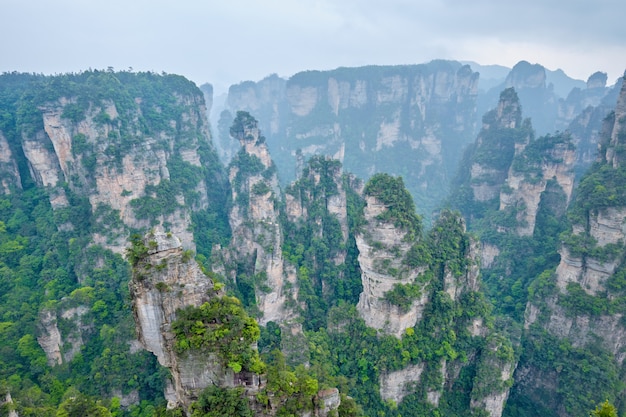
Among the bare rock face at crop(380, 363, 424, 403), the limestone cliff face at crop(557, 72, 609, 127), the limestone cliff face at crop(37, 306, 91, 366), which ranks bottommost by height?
the bare rock face at crop(380, 363, 424, 403)

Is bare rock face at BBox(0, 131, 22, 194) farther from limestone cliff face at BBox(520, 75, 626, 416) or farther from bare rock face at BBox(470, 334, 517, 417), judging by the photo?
limestone cliff face at BBox(520, 75, 626, 416)

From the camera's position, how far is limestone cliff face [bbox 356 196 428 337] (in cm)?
2653

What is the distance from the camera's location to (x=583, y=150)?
56.7 meters

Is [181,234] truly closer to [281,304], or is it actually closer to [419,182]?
[281,304]

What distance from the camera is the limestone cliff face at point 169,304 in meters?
15.5

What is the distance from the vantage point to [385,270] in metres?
26.6

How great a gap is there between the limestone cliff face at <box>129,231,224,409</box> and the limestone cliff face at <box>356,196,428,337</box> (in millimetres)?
13956

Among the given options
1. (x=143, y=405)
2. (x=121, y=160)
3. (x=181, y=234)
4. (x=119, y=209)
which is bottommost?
(x=143, y=405)

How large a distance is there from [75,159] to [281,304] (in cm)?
2272

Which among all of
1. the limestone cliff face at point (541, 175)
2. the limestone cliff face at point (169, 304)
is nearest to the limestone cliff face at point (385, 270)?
the limestone cliff face at point (169, 304)

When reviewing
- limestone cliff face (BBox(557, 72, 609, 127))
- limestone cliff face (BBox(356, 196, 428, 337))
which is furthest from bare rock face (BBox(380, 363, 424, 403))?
limestone cliff face (BBox(557, 72, 609, 127))

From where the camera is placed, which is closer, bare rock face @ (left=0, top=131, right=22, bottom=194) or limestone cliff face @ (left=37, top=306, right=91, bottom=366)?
limestone cliff face @ (left=37, top=306, right=91, bottom=366)

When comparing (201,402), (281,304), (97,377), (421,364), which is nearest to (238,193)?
(281,304)

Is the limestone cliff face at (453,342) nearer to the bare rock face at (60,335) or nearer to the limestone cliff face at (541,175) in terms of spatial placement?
the limestone cliff face at (541,175)
